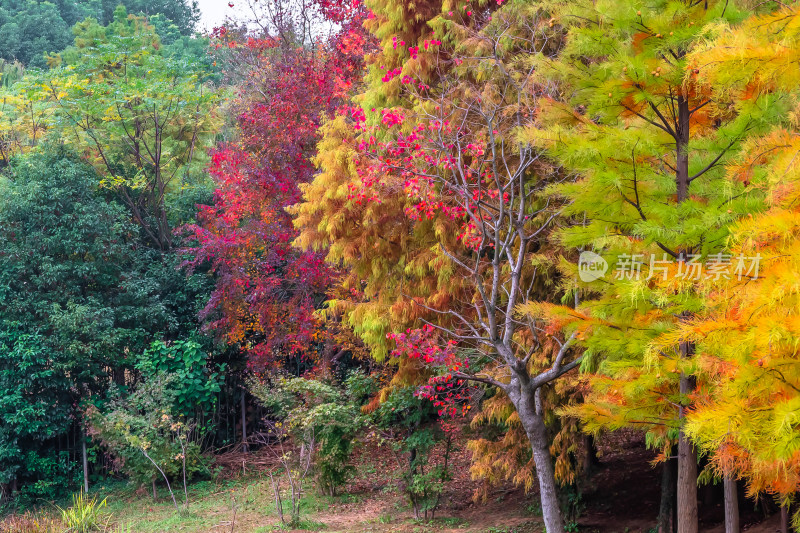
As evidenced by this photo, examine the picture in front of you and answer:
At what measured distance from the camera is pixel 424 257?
6758 millimetres

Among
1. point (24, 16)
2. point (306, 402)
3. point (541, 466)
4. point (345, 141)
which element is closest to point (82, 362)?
point (306, 402)

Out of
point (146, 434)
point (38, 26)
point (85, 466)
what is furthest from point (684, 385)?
point (38, 26)

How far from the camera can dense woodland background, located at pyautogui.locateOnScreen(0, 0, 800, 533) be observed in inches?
134

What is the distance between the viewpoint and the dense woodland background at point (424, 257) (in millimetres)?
3398

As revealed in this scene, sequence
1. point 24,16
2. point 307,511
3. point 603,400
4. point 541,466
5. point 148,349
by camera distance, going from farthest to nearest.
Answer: point 24,16 < point 148,349 < point 307,511 < point 541,466 < point 603,400

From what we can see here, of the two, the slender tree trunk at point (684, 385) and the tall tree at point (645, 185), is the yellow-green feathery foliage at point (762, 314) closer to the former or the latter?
the tall tree at point (645, 185)

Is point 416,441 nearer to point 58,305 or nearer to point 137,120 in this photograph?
point 58,305

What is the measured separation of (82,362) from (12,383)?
95 centimetres

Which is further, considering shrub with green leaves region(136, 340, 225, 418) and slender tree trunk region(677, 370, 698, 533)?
shrub with green leaves region(136, 340, 225, 418)

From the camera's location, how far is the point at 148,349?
34.3 feet

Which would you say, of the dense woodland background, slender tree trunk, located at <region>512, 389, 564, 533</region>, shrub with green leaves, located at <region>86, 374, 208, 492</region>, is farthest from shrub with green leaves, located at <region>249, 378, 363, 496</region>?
slender tree trunk, located at <region>512, 389, 564, 533</region>

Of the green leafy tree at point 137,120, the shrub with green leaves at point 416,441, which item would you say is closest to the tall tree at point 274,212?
the green leafy tree at point 137,120

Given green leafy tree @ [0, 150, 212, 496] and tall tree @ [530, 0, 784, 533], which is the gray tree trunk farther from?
tall tree @ [530, 0, 784, 533]

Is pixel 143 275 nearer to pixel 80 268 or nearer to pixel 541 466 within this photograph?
pixel 80 268
